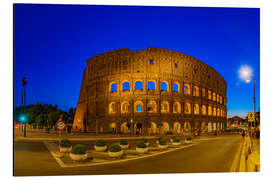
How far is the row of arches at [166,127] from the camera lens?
45906mm

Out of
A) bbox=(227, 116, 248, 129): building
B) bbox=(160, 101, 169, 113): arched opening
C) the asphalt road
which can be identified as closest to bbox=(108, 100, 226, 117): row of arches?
bbox=(160, 101, 169, 113): arched opening

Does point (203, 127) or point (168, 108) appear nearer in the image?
point (168, 108)

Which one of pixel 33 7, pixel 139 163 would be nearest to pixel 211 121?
pixel 139 163

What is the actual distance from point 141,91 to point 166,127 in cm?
1451

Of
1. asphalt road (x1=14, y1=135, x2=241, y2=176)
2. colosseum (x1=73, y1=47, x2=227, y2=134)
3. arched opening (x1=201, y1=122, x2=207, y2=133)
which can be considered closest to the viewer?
asphalt road (x1=14, y1=135, x2=241, y2=176)

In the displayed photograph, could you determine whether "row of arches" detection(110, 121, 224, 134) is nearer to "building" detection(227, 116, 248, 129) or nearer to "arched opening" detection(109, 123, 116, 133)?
"arched opening" detection(109, 123, 116, 133)

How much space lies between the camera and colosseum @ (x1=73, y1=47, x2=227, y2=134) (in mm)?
45594

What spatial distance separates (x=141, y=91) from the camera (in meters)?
46.1

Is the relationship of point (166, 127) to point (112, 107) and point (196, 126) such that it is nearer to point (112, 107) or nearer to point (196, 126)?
point (196, 126)

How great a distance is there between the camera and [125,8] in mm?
17094

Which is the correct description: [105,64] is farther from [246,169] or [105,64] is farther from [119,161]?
[246,169]

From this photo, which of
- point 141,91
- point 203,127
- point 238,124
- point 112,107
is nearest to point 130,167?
point 141,91
